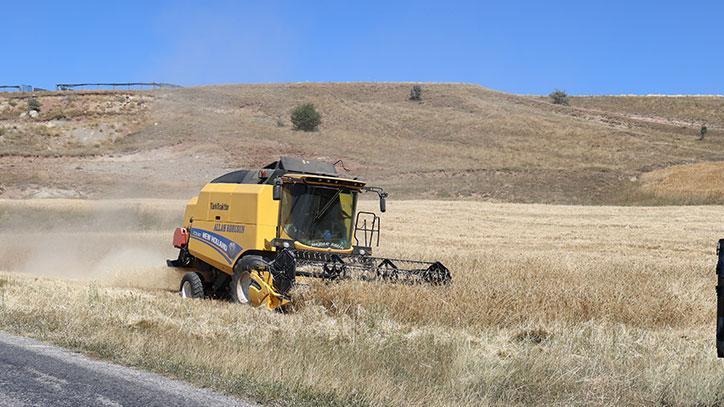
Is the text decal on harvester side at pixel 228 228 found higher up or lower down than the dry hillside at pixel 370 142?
lower down

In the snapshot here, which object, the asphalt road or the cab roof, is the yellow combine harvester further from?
the asphalt road

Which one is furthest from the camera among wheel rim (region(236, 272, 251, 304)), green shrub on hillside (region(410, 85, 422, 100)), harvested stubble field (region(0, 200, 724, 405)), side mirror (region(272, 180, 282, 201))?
green shrub on hillside (region(410, 85, 422, 100))

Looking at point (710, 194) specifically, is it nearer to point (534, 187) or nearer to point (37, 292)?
point (534, 187)

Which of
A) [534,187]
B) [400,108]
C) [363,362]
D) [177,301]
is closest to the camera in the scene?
[363,362]

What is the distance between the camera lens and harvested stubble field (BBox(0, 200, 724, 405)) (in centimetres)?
786

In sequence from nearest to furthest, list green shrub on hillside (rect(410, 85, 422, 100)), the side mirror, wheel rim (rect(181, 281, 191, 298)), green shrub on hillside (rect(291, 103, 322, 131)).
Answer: the side mirror → wheel rim (rect(181, 281, 191, 298)) → green shrub on hillside (rect(291, 103, 322, 131)) → green shrub on hillside (rect(410, 85, 422, 100))

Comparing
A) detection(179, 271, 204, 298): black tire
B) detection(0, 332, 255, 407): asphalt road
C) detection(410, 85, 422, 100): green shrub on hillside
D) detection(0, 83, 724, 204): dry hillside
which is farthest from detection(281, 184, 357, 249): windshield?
detection(410, 85, 422, 100): green shrub on hillside

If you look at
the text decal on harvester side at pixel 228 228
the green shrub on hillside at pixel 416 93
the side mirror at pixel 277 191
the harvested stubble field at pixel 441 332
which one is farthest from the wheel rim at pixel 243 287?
the green shrub on hillside at pixel 416 93

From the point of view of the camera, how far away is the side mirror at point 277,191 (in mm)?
14673

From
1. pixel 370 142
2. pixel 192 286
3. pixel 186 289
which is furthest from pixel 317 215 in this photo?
pixel 370 142

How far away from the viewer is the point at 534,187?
41.2 m

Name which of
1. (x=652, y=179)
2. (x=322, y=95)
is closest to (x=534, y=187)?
(x=652, y=179)

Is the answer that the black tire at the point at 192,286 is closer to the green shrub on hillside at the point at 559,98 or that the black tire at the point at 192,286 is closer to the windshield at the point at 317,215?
the windshield at the point at 317,215

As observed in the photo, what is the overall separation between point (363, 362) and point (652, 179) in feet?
118
